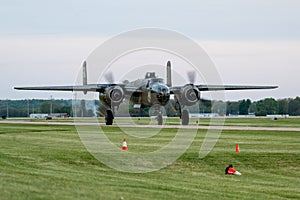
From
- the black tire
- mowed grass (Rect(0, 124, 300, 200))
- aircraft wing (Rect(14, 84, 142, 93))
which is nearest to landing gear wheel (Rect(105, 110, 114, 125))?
aircraft wing (Rect(14, 84, 142, 93))

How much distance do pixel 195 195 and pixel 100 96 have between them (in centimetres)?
4221

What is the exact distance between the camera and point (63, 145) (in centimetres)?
3291

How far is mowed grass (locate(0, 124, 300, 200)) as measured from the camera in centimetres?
1813

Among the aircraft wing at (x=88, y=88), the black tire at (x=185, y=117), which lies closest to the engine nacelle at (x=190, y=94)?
the black tire at (x=185, y=117)

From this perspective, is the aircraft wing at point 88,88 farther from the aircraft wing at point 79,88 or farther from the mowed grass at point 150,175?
the mowed grass at point 150,175

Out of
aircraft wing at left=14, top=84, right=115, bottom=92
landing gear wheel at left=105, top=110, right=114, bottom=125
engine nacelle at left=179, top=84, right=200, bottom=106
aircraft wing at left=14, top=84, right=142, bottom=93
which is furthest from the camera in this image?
aircraft wing at left=14, top=84, right=115, bottom=92

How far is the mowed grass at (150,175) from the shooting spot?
59.5 ft

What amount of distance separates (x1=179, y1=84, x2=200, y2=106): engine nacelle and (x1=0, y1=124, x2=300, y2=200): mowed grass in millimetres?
23268

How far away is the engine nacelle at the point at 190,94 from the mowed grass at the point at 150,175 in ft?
76.3

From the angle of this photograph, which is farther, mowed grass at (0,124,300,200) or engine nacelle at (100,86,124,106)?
engine nacelle at (100,86,124,106)

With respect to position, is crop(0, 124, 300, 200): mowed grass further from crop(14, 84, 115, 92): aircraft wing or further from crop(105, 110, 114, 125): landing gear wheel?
crop(14, 84, 115, 92): aircraft wing

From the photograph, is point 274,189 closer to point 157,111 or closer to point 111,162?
point 111,162

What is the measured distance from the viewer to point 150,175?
2352 cm

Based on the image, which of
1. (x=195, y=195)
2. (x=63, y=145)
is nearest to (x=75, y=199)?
(x=195, y=195)
